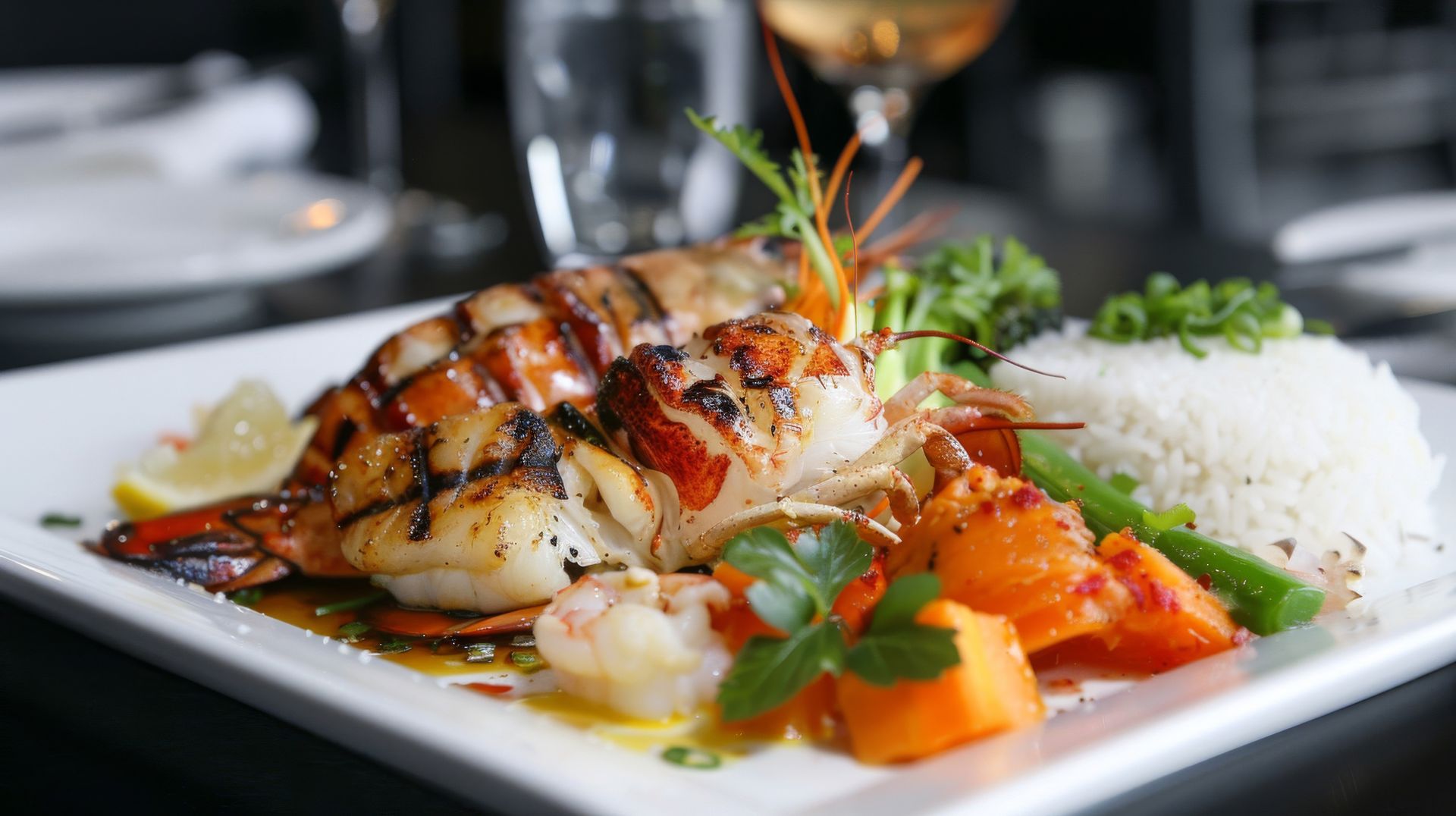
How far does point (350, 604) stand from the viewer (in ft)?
6.37

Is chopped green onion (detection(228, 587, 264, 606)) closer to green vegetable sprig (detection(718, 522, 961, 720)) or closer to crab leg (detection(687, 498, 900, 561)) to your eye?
crab leg (detection(687, 498, 900, 561))

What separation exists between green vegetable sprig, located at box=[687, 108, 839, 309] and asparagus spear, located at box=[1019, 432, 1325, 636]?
1.51ft

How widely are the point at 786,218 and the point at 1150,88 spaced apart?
6.68m

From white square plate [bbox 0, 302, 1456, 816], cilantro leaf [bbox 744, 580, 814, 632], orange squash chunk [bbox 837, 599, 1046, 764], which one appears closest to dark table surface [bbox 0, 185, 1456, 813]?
white square plate [bbox 0, 302, 1456, 816]

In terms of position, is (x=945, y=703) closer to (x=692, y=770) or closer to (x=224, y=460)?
(x=692, y=770)

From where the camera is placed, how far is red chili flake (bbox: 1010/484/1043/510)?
1638 mm

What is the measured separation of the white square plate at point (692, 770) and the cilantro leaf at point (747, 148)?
1.13 meters

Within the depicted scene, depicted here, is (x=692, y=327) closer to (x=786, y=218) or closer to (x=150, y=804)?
(x=786, y=218)

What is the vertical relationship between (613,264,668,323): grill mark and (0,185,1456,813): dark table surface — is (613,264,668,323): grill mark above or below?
above

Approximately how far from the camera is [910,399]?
191 centimetres

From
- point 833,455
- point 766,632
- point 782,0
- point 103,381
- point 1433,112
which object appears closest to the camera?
point 766,632

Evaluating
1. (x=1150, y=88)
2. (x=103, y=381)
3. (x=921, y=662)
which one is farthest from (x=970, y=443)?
(x=1150, y=88)

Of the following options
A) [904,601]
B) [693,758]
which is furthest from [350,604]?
[904,601]

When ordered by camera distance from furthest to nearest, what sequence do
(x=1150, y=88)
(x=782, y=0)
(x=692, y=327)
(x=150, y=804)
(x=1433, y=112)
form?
1. (x=1150, y=88)
2. (x=1433, y=112)
3. (x=782, y=0)
4. (x=692, y=327)
5. (x=150, y=804)
